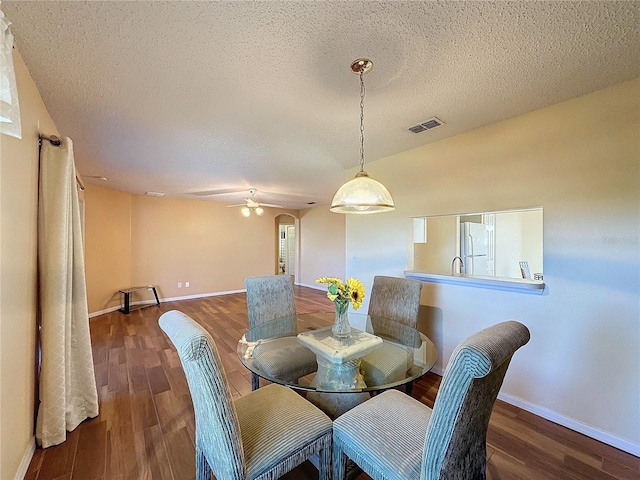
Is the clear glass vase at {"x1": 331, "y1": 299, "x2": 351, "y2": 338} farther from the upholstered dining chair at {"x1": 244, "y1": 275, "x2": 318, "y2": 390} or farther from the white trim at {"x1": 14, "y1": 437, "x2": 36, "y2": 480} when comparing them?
the white trim at {"x1": 14, "y1": 437, "x2": 36, "y2": 480}

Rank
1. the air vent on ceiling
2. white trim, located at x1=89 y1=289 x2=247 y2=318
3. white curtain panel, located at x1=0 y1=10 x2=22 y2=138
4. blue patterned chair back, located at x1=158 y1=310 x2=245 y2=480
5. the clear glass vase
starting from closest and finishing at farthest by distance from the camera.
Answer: white curtain panel, located at x1=0 y1=10 x2=22 y2=138
blue patterned chair back, located at x1=158 y1=310 x2=245 y2=480
the clear glass vase
the air vent on ceiling
white trim, located at x1=89 y1=289 x2=247 y2=318

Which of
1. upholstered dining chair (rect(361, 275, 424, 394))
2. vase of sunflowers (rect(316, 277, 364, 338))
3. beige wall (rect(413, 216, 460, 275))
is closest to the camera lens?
upholstered dining chair (rect(361, 275, 424, 394))

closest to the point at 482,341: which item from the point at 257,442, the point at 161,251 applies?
the point at 257,442

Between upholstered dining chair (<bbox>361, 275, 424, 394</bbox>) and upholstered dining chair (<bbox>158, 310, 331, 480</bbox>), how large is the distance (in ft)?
1.44

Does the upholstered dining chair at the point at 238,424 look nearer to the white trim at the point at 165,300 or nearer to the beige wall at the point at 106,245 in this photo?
the beige wall at the point at 106,245

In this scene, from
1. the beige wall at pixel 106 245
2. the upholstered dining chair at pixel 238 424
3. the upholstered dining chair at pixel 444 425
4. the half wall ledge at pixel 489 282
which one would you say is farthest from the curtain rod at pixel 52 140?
the beige wall at pixel 106 245

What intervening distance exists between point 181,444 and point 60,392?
868 mm

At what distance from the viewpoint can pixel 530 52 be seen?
1443mm

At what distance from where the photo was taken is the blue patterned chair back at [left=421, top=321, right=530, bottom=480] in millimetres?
823

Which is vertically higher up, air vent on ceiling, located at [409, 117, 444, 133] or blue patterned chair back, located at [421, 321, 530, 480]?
air vent on ceiling, located at [409, 117, 444, 133]

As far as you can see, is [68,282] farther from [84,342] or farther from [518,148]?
[518,148]

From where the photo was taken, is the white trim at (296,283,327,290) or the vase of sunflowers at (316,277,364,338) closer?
→ the vase of sunflowers at (316,277,364,338)

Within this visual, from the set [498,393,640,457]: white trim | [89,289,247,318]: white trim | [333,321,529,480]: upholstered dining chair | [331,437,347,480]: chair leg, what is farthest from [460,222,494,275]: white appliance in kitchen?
[89,289,247,318]: white trim

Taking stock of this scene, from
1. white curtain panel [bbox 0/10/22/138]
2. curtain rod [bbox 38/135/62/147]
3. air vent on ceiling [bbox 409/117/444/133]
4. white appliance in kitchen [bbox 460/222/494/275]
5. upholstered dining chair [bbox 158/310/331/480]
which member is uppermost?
air vent on ceiling [bbox 409/117/444/133]
